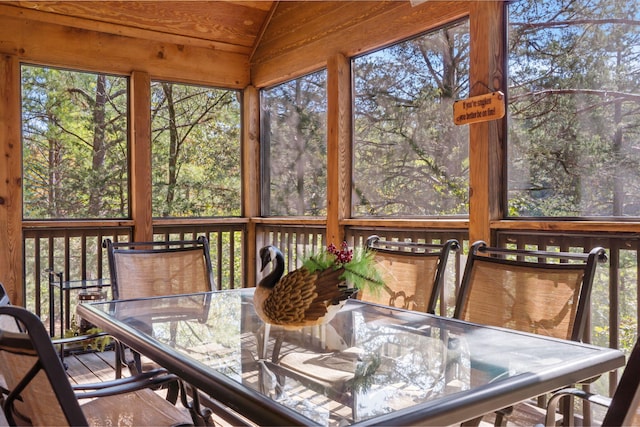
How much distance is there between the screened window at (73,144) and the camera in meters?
4.11

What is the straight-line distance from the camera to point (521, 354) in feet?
4.80

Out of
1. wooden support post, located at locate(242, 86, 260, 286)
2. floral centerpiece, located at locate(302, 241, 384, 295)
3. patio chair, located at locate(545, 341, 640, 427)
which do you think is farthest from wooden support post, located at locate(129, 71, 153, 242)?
patio chair, located at locate(545, 341, 640, 427)

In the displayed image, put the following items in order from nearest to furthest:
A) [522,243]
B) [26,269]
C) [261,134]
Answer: [522,243] < [26,269] < [261,134]

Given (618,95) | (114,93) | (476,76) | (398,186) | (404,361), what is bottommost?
(404,361)

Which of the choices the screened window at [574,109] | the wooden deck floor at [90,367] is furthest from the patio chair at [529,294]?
the wooden deck floor at [90,367]

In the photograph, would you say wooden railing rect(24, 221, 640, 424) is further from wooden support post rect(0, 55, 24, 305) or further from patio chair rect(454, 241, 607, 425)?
patio chair rect(454, 241, 607, 425)

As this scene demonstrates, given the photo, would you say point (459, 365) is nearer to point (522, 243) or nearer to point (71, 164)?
point (522, 243)

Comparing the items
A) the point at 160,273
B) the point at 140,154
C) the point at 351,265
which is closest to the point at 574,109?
the point at 351,265

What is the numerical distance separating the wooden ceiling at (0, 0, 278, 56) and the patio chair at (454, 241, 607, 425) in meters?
3.39

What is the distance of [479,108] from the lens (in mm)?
2973

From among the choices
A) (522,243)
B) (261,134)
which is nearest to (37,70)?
(261,134)

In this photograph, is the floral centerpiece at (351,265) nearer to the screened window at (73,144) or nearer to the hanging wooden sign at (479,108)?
the hanging wooden sign at (479,108)

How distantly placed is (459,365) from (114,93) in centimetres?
395

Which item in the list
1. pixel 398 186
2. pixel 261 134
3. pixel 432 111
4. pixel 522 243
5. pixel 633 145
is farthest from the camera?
pixel 261 134
